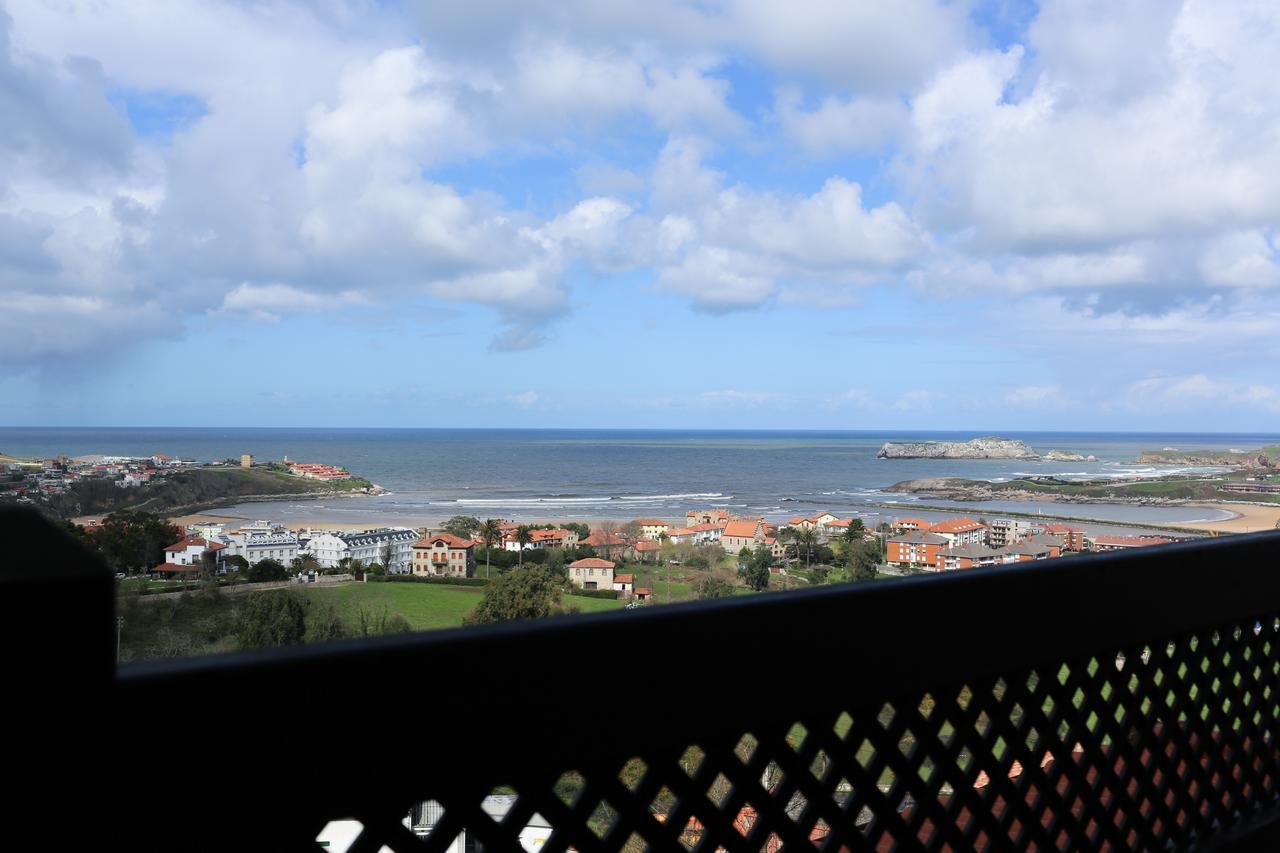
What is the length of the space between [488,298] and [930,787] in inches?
381

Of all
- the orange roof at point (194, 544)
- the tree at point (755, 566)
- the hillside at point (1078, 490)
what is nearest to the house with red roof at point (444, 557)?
the orange roof at point (194, 544)

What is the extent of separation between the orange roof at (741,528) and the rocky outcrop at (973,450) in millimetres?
3534

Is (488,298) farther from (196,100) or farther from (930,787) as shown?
(930,787)

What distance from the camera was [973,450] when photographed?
23.7 feet

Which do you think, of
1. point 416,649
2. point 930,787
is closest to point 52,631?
point 416,649

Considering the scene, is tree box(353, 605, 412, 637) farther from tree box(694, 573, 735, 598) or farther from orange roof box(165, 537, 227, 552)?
tree box(694, 573, 735, 598)

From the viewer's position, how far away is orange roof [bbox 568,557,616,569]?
308 centimetres

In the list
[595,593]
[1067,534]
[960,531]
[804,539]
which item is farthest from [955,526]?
[595,593]

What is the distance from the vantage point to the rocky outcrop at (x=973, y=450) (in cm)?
702

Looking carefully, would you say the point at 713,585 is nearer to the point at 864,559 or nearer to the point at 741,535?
the point at 864,559

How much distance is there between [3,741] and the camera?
1.98ft

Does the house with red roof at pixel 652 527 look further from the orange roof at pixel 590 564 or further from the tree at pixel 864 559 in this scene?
the tree at pixel 864 559

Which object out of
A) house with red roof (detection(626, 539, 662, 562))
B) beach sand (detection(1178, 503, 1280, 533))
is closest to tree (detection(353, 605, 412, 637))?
house with red roof (detection(626, 539, 662, 562))

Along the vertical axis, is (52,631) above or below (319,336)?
below
